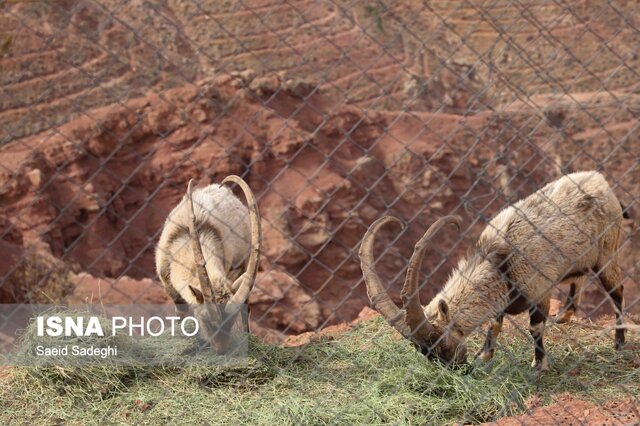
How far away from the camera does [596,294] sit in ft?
47.9

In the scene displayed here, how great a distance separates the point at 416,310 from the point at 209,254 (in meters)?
2.36

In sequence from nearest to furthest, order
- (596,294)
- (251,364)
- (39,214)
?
1. (251,364)
2. (39,214)
3. (596,294)

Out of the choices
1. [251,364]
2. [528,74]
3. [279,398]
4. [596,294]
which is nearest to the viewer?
[279,398]

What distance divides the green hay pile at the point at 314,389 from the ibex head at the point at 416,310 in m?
0.16

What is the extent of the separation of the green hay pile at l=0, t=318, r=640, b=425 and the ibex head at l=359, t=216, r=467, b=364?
158 millimetres

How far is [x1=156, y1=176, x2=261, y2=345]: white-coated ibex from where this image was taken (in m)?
6.62

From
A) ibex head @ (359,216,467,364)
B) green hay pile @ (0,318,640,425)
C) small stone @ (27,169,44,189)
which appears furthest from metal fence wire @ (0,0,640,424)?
ibex head @ (359,216,467,364)

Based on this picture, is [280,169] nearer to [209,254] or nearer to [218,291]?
[209,254]

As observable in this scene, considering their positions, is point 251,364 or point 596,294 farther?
point 596,294

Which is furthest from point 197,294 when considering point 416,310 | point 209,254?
point 416,310

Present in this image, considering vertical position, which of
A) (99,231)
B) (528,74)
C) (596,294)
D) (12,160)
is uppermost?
(528,74)

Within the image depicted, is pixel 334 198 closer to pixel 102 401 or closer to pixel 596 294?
pixel 596 294

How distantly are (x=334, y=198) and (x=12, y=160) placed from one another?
475 cm

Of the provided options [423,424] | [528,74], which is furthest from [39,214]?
[528,74]
